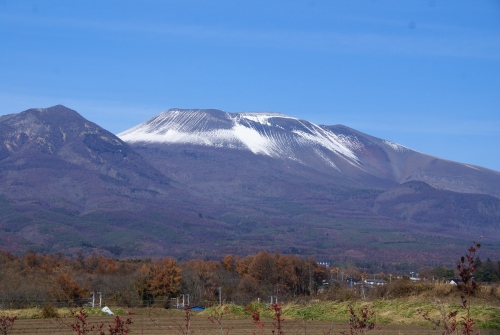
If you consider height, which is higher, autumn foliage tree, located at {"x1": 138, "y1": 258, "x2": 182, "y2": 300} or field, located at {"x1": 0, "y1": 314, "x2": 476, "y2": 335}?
autumn foliage tree, located at {"x1": 138, "y1": 258, "x2": 182, "y2": 300}

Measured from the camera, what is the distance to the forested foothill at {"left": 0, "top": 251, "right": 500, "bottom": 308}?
32219 millimetres

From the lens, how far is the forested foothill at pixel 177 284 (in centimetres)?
3222

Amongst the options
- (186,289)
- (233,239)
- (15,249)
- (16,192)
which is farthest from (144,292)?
(16,192)

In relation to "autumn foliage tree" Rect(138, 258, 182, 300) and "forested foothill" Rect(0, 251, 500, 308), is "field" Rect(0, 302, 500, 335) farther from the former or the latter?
"autumn foliage tree" Rect(138, 258, 182, 300)

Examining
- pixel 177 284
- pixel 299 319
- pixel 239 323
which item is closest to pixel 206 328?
pixel 239 323

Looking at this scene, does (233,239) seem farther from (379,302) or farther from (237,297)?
(379,302)

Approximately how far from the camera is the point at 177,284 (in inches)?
1714

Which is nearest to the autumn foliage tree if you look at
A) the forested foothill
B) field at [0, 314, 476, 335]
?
the forested foothill

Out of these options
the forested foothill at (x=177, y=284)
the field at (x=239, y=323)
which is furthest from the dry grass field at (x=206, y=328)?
the forested foothill at (x=177, y=284)

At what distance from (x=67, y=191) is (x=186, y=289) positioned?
493 ft

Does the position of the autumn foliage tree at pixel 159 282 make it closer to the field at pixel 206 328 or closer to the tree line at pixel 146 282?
the tree line at pixel 146 282

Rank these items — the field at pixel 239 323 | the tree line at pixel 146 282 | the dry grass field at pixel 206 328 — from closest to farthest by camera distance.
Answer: the dry grass field at pixel 206 328 < the field at pixel 239 323 < the tree line at pixel 146 282

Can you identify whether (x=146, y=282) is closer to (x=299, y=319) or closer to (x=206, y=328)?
(x=299, y=319)

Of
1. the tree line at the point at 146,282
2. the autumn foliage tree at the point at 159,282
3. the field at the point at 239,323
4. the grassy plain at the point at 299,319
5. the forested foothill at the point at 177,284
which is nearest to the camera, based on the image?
the field at the point at 239,323
